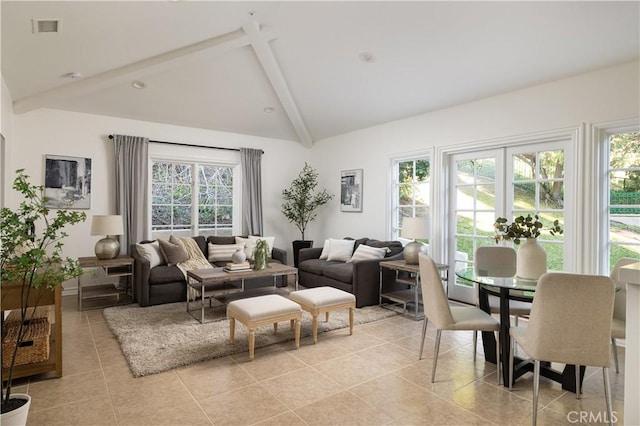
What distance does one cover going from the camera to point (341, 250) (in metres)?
5.60

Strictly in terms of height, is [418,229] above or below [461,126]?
below

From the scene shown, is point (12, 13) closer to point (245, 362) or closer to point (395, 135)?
point (245, 362)

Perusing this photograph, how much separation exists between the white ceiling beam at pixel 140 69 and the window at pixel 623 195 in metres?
3.80

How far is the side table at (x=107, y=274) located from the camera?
175 inches

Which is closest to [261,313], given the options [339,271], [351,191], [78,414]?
[78,414]

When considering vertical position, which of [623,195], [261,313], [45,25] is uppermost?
[45,25]

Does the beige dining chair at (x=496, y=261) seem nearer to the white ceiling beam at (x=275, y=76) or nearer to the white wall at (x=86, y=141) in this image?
the white ceiling beam at (x=275, y=76)

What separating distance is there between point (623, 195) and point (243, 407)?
3.82 meters

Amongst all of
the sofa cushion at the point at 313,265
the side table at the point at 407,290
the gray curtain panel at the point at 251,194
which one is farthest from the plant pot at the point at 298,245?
the side table at the point at 407,290

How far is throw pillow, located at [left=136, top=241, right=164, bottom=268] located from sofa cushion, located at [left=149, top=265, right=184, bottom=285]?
11 centimetres

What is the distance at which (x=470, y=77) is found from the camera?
4094 millimetres

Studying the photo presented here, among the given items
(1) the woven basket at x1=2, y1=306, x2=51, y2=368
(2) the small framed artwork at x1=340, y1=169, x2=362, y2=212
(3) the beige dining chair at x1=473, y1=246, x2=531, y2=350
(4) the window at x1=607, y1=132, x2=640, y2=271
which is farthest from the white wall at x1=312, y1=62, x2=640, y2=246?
(1) the woven basket at x1=2, y1=306, x2=51, y2=368

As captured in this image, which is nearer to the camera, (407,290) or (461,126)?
(461,126)

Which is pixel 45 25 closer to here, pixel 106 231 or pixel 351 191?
pixel 106 231
